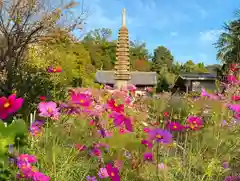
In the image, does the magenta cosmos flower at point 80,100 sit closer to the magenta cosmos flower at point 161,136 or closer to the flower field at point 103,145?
the flower field at point 103,145

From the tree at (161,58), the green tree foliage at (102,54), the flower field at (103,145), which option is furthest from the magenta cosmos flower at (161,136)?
the tree at (161,58)

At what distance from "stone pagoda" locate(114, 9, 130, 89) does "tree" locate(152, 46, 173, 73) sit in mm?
34969

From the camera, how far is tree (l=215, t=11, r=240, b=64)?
21.0 metres

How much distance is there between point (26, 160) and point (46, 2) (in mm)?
8438

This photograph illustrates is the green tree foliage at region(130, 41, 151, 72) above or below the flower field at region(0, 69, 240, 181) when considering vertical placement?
above

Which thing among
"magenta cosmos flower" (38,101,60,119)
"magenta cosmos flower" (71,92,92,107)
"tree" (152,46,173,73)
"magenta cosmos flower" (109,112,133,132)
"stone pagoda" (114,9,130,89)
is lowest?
"magenta cosmos flower" (109,112,133,132)

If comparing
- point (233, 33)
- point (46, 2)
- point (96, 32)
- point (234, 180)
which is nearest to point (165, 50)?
point (96, 32)

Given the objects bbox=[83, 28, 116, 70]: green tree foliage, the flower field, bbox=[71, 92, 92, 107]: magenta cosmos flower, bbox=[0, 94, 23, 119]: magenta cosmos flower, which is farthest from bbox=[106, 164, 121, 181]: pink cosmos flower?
bbox=[83, 28, 116, 70]: green tree foliage

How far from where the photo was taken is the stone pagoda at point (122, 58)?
12.7 metres

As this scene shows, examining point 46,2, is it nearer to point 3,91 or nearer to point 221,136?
point 3,91

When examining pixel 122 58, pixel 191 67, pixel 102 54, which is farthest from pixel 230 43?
pixel 191 67

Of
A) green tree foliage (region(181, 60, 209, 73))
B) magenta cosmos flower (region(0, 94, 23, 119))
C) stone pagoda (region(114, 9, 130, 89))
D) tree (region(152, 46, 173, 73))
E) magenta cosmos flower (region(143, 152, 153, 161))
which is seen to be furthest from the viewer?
green tree foliage (region(181, 60, 209, 73))

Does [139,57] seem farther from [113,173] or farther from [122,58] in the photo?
[113,173]

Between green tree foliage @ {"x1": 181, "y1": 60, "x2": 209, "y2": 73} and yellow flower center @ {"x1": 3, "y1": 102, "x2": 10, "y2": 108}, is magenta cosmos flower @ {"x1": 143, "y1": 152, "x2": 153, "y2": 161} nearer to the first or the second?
yellow flower center @ {"x1": 3, "y1": 102, "x2": 10, "y2": 108}
